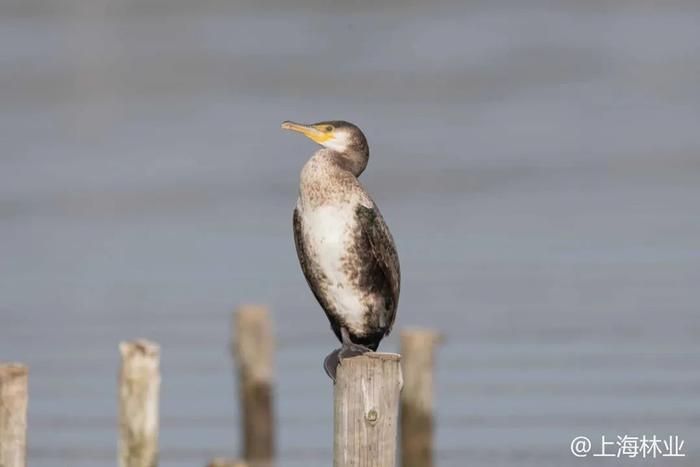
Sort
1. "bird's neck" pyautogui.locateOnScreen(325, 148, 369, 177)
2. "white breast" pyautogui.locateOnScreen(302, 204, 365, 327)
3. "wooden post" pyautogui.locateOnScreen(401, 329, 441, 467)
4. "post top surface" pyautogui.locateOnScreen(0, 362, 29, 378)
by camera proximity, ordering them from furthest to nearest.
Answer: "wooden post" pyautogui.locateOnScreen(401, 329, 441, 467), "bird's neck" pyautogui.locateOnScreen(325, 148, 369, 177), "white breast" pyautogui.locateOnScreen(302, 204, 365, 327), "post top surface" pyautogui.locateOnScreen(0, 362, 29, 378)

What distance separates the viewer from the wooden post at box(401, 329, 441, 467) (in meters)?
11.9

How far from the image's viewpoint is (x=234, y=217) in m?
24.1

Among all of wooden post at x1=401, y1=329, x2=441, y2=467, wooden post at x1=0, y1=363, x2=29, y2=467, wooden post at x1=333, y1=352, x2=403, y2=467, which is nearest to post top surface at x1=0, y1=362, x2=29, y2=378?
wooden post at x1=0, y1=363, x2=29, y2=467

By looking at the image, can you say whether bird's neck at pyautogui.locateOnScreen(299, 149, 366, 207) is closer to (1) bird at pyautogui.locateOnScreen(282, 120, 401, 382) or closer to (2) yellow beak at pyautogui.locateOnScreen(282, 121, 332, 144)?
(1) bird at pyautogui.locateOnScreen(282, 120, 401, 382)

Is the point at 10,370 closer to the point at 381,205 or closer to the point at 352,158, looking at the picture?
the point at 352,158

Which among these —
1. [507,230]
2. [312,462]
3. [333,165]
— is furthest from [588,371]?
[333,165]

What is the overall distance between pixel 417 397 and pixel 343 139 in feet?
15.0

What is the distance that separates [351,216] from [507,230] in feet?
48.9

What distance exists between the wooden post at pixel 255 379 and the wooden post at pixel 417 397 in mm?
1378

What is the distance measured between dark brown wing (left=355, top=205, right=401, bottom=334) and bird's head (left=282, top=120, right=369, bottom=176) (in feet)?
0.84

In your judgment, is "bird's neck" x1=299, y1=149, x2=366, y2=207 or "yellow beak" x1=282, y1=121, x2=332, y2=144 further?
"yellow beak" x1=282, y1=121, x2=332, y2=144

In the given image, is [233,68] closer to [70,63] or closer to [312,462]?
[70,63]

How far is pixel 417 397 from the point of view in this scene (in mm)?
12195

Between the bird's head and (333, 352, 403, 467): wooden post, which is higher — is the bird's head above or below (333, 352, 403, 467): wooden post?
above
